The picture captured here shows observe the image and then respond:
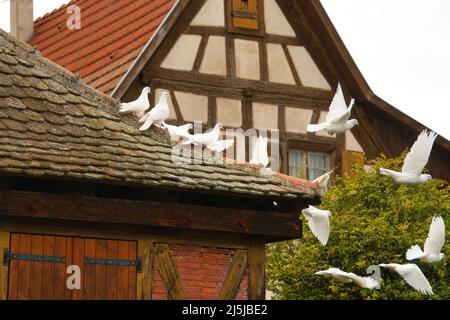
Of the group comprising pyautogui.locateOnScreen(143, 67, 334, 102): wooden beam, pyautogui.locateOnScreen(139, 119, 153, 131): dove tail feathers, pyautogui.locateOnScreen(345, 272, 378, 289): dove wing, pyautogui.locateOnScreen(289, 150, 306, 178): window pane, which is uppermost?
pyautogui.locateOnScreen(143, 67, 334, 102): wooden beam

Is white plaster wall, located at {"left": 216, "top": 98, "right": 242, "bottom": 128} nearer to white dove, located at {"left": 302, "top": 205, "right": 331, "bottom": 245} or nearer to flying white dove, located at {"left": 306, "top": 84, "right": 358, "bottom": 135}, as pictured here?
flying white dove, located at {"left": 306, "top": 84, "right": 358, "bottom": 135}

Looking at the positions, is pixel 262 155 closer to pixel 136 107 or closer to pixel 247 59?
pixel 136 107

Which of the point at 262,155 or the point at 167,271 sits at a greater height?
the point at 262,155

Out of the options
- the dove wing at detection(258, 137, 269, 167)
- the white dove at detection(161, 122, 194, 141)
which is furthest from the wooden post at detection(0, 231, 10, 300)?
the dove wing at detection(258, 137, 269, 167)

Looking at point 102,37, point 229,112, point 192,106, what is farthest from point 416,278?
point 102,37

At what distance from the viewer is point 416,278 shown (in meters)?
19.6

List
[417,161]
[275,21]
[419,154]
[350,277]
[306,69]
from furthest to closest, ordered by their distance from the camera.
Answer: [306,69]
[275,21]
[417,161]
[419,154]
[350,277]

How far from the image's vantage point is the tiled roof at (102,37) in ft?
84.7

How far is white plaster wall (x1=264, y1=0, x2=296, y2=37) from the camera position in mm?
27234

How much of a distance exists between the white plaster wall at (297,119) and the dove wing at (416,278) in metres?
7.48

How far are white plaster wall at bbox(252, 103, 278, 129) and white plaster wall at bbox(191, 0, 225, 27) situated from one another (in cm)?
131

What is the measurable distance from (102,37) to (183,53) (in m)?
1.85

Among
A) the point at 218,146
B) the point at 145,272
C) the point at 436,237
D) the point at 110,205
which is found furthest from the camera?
the point at 436,237
